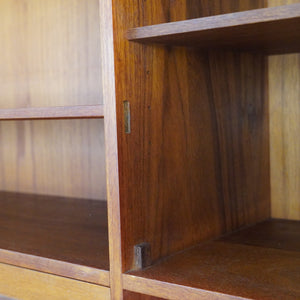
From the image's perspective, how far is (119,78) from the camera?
80 cm

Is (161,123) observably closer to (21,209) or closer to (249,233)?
(249,233)

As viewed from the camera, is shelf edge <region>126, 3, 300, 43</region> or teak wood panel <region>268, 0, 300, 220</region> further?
teak wood panel <region>268, 0, 300, 220</region>

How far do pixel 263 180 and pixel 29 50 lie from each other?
88 centimetres

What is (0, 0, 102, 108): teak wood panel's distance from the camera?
58.7 inches

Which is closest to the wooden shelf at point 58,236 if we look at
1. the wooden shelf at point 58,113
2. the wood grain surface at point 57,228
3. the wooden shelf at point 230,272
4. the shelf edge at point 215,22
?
the wood grain surface at point 57,228

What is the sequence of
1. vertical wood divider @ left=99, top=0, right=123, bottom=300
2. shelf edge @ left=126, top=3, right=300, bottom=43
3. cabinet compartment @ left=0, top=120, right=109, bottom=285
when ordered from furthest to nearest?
1. cabinet compartment @ left=0, top=120, right=109, bottom=285
2. vertical wood divider @ left=99, top=0, right=123, bottom=300
3. shelf edge @ left=126, top=3, right=300, bottom=43

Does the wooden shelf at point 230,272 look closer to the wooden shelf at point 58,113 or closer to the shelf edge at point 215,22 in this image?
the wooden shelf at point 58,113

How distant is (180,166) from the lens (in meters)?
0.94

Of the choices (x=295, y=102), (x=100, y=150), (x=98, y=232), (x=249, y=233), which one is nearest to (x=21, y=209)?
(x=100, y=150)

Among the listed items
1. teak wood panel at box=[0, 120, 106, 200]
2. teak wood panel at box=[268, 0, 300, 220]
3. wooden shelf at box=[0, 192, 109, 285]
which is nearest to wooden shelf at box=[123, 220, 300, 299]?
wooden shelf at box=[0, 192, 109, 285]

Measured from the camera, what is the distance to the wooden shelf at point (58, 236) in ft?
2.93

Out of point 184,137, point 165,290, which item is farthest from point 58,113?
point 165,290

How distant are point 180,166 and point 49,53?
0.82 m

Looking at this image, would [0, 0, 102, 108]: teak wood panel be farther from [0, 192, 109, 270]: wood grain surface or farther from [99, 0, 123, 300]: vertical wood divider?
[99, 0, 123, 300]: vertical wood divider
